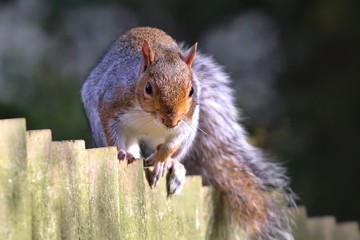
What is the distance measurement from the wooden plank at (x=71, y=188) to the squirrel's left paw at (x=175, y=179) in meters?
0.59

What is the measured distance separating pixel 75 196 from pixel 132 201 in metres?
0.37

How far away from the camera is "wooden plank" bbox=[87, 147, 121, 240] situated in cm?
229

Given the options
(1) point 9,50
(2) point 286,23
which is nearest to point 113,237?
(1) point 9,50

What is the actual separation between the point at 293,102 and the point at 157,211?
296cm

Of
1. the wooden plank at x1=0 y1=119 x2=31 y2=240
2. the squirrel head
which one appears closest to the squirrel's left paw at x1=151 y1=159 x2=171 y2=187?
the squirrel head

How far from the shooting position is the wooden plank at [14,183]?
189 centimetres

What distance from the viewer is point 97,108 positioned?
2959 millimetres

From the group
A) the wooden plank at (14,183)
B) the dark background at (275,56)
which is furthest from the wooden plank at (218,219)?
the dark background at (275,56)

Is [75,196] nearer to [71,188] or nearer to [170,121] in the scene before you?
[71,188]

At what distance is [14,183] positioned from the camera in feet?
6.30

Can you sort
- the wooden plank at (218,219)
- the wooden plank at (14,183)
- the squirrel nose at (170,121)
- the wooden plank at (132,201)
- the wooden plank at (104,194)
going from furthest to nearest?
the wooden plank at (218,219) < the squirrel nose at (170,121) < the wooden plank at (132,201) < the wooden plank at (104,194) < the wooden plank at (14,183)

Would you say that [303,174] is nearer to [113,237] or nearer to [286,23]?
[286,23]

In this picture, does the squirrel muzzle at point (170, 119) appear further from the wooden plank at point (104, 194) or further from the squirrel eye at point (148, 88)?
the wooden plank at point (104, 194)

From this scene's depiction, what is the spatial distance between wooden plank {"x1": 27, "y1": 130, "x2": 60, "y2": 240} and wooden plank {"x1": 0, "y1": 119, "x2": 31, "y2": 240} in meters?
0.04
